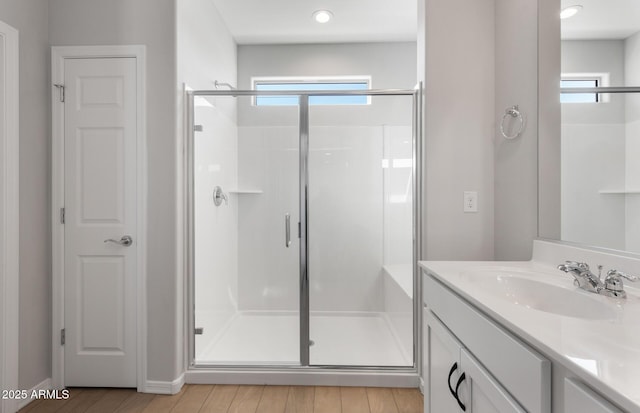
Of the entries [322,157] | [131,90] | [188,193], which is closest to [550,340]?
[322,157]

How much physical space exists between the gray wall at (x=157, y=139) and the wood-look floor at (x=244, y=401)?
0.17 m

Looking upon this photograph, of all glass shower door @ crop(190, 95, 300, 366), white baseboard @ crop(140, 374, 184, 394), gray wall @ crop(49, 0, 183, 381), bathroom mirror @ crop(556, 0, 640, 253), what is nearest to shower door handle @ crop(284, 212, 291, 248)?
glass shower door @ crop(190, 95, 300, 366)

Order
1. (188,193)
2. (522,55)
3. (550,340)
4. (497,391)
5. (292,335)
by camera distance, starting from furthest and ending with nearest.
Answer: (292,335)
(188,193)
(522,55)
(497,391)
(550,340)

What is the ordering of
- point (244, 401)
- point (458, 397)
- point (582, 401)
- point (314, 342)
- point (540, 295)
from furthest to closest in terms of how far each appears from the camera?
point (314, 342) → point (244, 401) → point (540, 295) → point (458, 397) → point (582, 401)

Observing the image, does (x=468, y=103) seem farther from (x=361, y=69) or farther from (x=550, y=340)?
(x=361, y=69)

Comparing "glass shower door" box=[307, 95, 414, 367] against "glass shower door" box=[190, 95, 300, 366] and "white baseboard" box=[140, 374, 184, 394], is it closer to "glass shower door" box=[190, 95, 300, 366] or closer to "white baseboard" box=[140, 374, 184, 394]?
"glass shower door" box=[190, 95, 300, 366]

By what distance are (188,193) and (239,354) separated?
3.81 ft

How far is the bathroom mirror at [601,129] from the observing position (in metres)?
1.10

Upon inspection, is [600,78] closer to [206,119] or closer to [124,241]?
[206,119]

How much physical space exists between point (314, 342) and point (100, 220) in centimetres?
159

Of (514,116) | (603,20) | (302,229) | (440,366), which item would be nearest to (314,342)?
(302,229)

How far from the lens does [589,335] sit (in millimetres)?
661

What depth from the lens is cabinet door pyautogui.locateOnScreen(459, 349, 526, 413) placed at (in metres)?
0.79

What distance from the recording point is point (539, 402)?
0.68 metres
